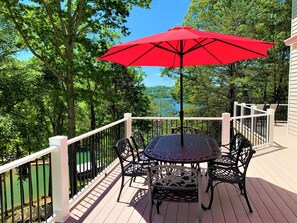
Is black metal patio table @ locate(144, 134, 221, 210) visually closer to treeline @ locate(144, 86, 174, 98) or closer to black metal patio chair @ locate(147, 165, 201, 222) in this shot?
black metal patio chair @ locate(147, 165, 201, 222)

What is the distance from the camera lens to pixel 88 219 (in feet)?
9.86

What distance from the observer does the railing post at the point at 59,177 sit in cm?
290

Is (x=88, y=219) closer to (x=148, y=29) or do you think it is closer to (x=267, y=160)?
(x=267, y=160)

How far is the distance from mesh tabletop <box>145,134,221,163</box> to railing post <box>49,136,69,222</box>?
3.48 feet

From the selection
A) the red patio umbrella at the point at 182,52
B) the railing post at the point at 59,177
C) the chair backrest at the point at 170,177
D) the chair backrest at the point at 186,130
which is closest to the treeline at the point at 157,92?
the chair backrest at the point at 186,130

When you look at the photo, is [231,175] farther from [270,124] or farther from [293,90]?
[293,90]

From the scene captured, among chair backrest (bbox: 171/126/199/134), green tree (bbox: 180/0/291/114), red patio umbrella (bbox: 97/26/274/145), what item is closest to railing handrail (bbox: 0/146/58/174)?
red patio umbrella (bbox: 97/26/274/145)

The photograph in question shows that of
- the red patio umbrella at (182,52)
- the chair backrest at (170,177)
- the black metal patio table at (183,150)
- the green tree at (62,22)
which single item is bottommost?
the chair backrest at (170,177)

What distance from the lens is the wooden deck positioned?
9.83ft

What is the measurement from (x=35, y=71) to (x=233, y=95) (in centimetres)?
1188

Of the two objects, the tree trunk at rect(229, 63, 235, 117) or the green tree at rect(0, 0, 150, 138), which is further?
the tree trunk at rect(229, 63, 235, 117)

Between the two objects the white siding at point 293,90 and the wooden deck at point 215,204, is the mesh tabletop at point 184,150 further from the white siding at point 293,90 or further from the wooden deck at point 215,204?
the white siding at point 293,90

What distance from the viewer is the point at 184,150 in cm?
335

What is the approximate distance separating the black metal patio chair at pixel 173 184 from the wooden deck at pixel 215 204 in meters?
0.48
